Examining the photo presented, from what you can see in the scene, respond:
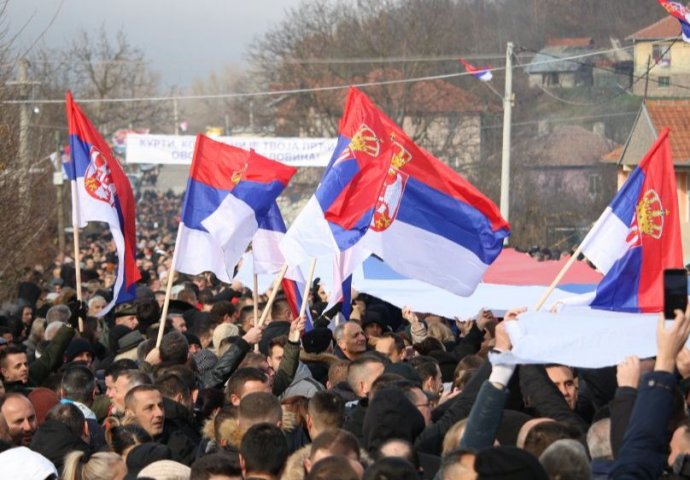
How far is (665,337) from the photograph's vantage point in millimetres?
4973

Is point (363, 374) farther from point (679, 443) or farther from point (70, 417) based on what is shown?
point (679, 443)

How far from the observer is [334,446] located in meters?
5.85

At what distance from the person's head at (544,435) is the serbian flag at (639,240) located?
3346 millimetres

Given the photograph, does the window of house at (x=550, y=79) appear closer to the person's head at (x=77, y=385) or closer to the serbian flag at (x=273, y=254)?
the serbian flag at (x=273, y=254)

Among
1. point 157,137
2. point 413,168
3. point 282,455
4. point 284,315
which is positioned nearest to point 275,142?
point 157,137

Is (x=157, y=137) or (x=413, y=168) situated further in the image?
(x=157, y=137)

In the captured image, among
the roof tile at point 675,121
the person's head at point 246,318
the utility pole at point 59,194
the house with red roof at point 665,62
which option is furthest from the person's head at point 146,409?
the house with red roof at point 665,62

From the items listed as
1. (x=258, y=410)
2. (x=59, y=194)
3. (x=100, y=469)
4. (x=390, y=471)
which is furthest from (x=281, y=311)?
(x=59, y=194)

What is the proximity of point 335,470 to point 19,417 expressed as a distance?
313cm

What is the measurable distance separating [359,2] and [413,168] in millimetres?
50758

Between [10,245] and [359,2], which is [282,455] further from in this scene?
[359,2]

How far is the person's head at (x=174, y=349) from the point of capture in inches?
393

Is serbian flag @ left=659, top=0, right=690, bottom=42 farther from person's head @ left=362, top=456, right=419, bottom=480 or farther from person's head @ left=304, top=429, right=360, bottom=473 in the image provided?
person's head @ left=362, top=456, right=419, bottom=480

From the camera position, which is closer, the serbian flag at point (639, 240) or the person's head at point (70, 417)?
the person's head at point (70, 417)
